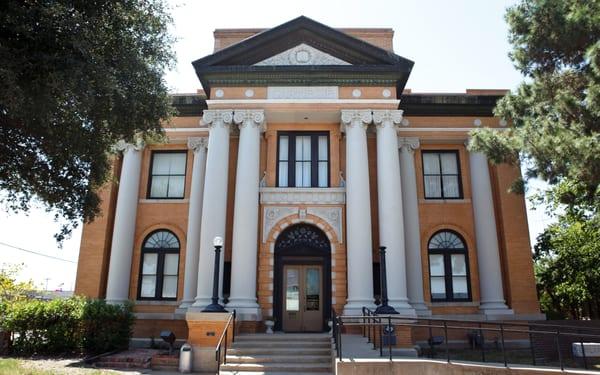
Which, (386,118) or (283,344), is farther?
(386,118)

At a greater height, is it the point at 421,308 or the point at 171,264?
the point at 171,264

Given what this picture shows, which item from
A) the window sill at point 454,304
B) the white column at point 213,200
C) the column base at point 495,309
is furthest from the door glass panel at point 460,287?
the white column at point 213,200

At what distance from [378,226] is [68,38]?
12.6 meters

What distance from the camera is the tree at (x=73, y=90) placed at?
9.87 m

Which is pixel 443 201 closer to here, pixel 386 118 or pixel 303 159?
pixel 386 118

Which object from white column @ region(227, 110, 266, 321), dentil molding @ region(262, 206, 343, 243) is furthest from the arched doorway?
white column @ region(227, 110, 266, 321)

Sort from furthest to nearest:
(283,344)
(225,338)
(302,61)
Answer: (302,61), (283,344), (225,338)

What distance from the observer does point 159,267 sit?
1981cm

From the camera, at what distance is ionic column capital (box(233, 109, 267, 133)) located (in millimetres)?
18656

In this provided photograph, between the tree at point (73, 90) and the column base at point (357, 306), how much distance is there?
323 inches

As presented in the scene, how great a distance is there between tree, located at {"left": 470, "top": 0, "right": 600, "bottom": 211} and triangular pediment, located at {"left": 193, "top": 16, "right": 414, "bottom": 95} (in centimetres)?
452

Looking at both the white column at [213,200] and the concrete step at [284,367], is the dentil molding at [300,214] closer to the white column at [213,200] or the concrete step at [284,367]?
the white column at [213,200]

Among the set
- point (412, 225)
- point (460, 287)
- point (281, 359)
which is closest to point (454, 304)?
point (460, 287)

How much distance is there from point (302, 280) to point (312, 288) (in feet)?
1.52
